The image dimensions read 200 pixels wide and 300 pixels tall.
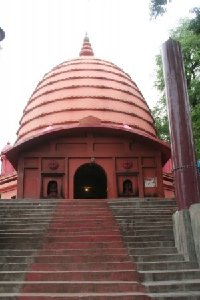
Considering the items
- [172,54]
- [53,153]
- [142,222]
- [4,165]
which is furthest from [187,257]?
[4,165]

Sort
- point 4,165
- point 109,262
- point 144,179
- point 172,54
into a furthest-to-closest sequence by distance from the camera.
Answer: point 4,165, point 144,179, point 172,54, point 109,262

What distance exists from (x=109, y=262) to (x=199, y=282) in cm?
130

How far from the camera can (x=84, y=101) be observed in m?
14.3

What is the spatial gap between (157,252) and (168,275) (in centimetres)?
87

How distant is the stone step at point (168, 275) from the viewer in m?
5.28

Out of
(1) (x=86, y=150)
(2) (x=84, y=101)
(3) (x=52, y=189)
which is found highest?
(2) (x=84, y=101)

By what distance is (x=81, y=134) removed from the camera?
42.2 feet

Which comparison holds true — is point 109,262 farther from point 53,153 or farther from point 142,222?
point 53,153

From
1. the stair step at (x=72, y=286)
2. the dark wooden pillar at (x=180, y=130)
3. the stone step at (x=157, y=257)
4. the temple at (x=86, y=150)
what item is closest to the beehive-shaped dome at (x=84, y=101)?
the temple at (x=86, y=150)

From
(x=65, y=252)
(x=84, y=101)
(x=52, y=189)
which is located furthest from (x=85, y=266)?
(x=84, y=101)

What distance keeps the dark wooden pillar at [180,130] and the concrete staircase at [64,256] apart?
137cm

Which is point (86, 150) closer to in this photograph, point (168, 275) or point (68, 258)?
point (68, 258)

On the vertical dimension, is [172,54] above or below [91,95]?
below

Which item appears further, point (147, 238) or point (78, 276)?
point (147, 238)
